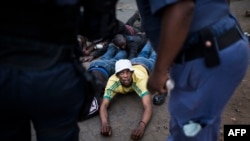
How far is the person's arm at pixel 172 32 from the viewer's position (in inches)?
48.6

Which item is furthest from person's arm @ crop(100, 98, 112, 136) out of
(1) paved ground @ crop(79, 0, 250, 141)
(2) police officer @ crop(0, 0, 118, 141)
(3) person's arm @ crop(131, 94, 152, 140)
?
(2) police officer @ crop(0, 0, 118, 141)

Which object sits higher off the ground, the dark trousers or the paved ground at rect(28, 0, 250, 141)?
the dark trousers

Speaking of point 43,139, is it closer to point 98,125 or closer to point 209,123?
point 209,123

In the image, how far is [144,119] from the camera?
3100mm

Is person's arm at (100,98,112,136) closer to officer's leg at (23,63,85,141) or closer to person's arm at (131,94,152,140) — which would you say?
person's arm at (131,94,152,140)

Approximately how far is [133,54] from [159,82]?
3.04 m

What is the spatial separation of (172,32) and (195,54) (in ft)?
0.62

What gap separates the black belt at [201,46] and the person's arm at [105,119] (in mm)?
1728

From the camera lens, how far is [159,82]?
1439 millimetres

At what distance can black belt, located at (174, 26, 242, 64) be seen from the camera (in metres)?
1.38

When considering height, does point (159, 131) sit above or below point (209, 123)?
below

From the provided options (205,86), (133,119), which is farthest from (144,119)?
(205,86)

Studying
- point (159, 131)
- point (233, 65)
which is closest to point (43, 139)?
point (233, 65)

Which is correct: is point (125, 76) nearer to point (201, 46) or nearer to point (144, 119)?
point (144, 119)
